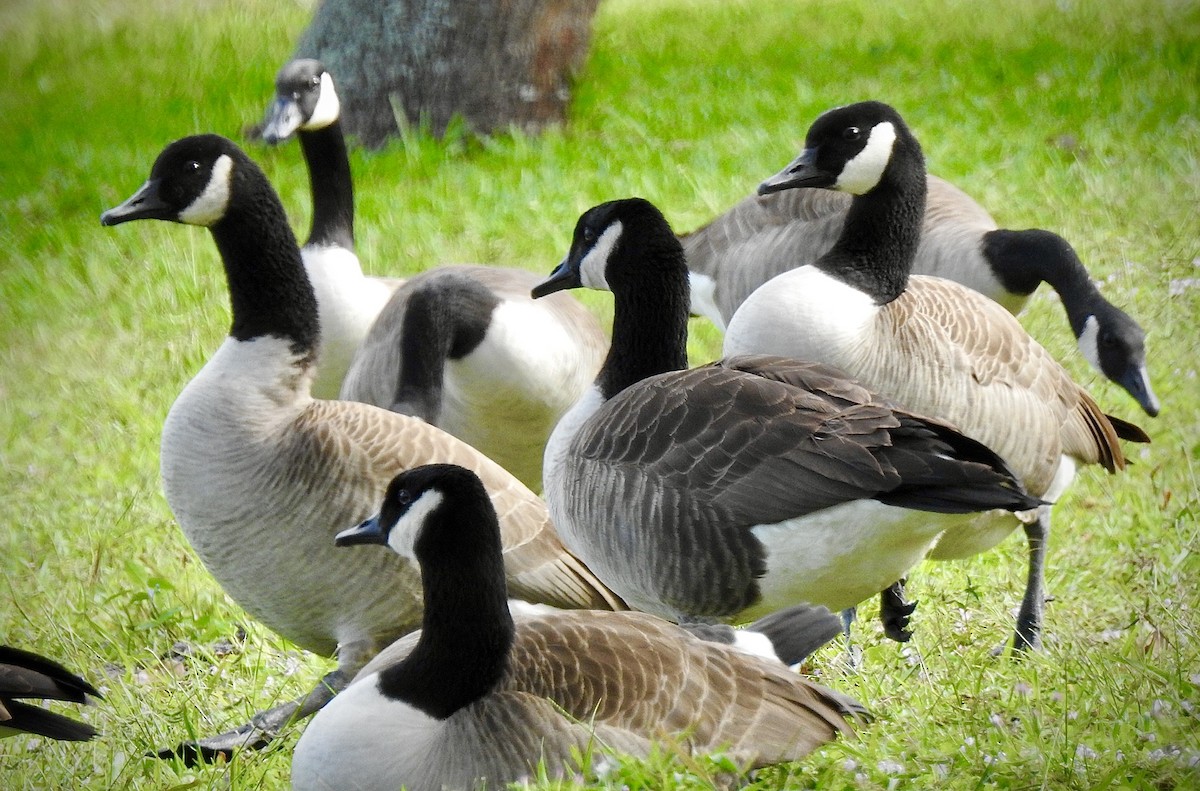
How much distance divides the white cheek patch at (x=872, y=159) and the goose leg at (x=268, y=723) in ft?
8.21

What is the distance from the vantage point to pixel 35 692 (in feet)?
11.8

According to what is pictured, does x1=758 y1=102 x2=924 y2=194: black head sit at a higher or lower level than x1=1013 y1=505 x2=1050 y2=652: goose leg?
higher

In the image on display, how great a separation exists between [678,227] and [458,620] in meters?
5.63

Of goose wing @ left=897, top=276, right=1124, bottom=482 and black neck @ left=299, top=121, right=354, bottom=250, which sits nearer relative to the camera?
goose wing @ left=897, top=276, right=1124, bottom=482

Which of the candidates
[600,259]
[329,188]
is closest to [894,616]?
[600,259]

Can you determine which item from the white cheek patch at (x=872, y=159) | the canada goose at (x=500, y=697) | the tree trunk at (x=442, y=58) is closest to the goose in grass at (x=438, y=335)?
the white cheek patch at (x=872, y=159)

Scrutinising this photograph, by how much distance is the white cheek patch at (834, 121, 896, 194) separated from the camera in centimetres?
521

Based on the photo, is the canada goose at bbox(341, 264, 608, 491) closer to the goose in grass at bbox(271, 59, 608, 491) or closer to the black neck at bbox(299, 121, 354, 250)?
the goose in grass at bbox(271, 59, 608, 491)

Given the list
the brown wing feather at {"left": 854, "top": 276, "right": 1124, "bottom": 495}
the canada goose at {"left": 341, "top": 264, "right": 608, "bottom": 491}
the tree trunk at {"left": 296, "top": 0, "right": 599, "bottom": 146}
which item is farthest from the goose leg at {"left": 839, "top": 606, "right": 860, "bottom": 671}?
the tree trunk at {"left": 296, "top": 0, "right": 599, "bottom": 146}

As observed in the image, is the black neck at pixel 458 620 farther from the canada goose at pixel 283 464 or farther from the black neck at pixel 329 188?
the black neck at pixel 329 188

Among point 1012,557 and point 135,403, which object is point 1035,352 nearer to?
point 1012,557

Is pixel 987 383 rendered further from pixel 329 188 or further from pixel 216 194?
pixel 329 188

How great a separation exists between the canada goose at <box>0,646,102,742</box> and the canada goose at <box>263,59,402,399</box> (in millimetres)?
2894

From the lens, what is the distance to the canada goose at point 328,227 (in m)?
6.58
